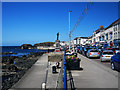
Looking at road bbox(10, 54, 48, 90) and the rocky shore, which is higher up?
road bbox(10, 54, 48, 90)

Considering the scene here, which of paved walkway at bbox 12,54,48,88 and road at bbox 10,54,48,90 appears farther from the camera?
paved walkway at bbox 12,54,48,88

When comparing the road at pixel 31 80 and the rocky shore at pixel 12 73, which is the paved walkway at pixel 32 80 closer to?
the road at pixel 31 80

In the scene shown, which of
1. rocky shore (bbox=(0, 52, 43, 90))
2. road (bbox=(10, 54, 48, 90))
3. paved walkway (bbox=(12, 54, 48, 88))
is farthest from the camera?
rocky shore (bbox=(0, 52, 43, 90))

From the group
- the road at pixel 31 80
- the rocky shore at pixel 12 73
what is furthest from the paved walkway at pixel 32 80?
the rocky shore at pixel 12 73

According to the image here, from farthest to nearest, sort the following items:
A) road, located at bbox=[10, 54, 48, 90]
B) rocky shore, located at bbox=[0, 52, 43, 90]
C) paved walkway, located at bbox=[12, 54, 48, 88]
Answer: rocky shore, located at bbox=[0, 52, 43, 90], paved walkway, located at bbox=[12, 54, 48, 88], road, located at bbox=[10, 54, 48, 90]

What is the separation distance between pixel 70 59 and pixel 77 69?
1.09 metres

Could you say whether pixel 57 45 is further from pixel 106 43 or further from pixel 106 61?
pixel 106 43

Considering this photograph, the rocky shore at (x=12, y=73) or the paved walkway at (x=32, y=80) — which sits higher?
the paved walkway at (x=32, y=80)

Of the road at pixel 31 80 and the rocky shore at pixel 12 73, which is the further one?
the rocky shore at pixel 12 73

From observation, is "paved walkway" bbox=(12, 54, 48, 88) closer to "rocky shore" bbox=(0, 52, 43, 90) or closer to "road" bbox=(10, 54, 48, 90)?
"road" bbox=(10, 54, 48, 90)

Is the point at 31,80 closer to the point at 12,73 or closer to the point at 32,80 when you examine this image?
the point at 32,80

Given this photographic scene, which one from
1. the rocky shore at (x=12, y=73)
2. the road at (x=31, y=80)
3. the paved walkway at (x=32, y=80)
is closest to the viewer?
the road at (x=31, y=80)

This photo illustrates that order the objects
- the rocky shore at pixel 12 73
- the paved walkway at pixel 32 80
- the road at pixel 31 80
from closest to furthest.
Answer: the road at pixel 31 80 < the paved walkway at pixel 32 80 < the rocky shore at pixel 12 73

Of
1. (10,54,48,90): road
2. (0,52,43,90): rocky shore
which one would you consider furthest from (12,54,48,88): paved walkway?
(0,52,43,90): rocky shore
